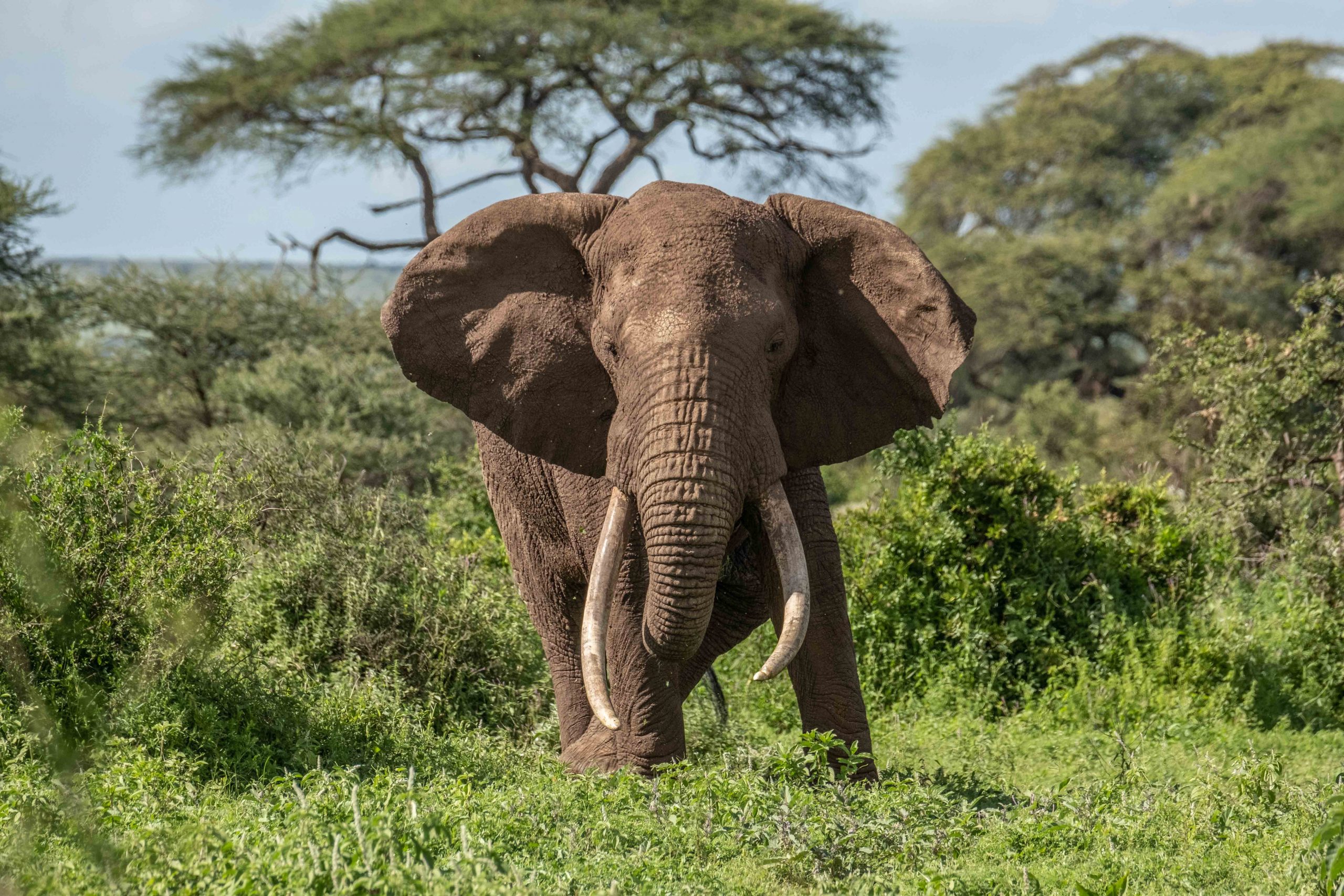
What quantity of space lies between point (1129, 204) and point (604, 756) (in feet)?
92.8

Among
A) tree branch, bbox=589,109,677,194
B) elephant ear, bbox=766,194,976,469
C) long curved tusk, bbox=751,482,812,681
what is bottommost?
long curved tusk, bbox=751,482,812,681

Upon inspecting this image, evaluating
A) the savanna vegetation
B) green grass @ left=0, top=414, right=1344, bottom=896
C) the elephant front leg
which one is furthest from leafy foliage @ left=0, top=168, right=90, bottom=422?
the elephant front leg

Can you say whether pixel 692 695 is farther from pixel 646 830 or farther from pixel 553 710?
pixel 646 830

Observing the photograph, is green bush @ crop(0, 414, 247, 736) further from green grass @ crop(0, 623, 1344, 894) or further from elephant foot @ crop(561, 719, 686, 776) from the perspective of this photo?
elephant foot @ crop(561, 719, 686, 776)

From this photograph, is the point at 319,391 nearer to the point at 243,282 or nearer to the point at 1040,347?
the point at 243,282

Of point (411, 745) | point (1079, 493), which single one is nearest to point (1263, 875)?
point (411, 745)

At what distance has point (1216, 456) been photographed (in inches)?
384

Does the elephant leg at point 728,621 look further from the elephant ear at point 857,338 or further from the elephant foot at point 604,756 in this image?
the elephant ear at point 857,338

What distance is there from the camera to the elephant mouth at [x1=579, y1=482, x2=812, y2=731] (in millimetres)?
4695

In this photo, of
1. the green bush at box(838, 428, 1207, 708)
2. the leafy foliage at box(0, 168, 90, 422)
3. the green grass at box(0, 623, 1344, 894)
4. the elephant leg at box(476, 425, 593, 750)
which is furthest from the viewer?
the leafy foliage at box(0, 168, 90, 422)

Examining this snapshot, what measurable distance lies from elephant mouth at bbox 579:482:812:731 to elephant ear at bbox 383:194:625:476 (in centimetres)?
47

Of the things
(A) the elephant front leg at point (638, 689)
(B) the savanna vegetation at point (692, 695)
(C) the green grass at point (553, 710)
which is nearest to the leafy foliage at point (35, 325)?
(B) the savanna vegetation at point (692, 695)

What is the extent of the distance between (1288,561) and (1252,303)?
1363 cm

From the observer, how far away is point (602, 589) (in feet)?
16.4
